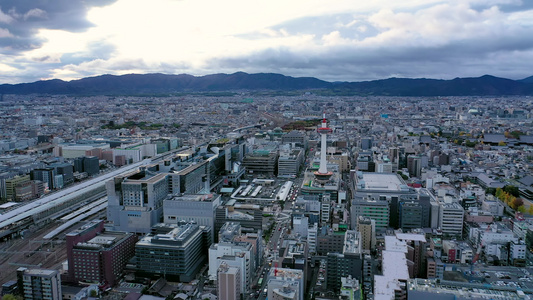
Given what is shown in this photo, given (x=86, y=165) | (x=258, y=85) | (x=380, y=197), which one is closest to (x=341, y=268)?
(x=380, y=197)

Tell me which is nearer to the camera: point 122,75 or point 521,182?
point 521,182

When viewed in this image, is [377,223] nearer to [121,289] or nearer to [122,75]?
[121,289]

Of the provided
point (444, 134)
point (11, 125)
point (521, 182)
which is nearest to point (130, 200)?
point (521, 182)

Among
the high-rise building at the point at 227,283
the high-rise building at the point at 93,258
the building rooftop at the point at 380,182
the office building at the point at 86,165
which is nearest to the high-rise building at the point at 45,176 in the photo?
the office building at the point at 86,165

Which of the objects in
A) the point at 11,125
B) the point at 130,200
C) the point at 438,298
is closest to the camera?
the point at 438,298

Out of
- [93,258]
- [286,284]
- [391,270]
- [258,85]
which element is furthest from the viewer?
[258,85]

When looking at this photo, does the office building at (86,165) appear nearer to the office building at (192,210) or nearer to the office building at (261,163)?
the office building at (261,163)

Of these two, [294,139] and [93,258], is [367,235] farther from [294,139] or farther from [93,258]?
[294,139]
